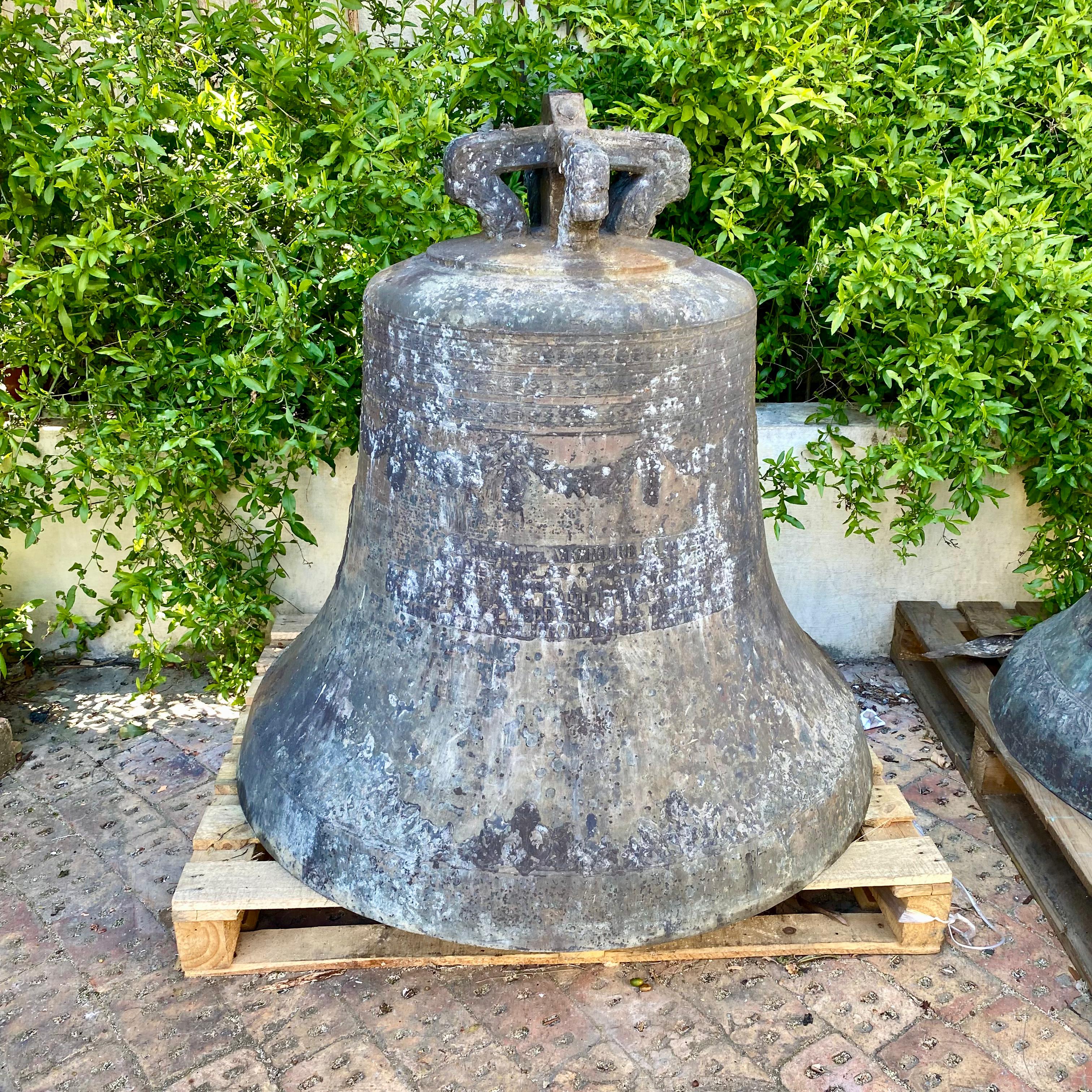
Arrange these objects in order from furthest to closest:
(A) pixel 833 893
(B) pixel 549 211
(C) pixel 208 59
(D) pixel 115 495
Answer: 1. (D) pixel 115 495
2. (C) pixel 208 59
3. (A) pixel 833 893
4. (B) pixel 549 211

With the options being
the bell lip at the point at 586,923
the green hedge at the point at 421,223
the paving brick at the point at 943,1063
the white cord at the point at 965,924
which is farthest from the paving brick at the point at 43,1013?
the white cord at the point at 965,924

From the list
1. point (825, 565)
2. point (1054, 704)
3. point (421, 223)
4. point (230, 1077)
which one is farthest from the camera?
point (825, 565)

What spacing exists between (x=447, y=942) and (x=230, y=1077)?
451 mm

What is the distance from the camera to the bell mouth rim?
181cm

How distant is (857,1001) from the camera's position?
2.10 meters

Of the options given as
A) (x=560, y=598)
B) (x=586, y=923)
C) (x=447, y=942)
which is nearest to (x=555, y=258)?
(x=560, y=598)

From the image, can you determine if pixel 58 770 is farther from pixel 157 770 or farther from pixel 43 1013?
pixel 43 1013

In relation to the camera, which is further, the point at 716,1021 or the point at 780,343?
the point at 780,343

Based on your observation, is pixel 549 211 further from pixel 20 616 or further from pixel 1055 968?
pixel 20 616

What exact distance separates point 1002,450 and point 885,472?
32 cm

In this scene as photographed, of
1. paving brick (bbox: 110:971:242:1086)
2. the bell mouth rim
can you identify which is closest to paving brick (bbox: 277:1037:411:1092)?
paving brick (bbox: 110:971:242:1086)

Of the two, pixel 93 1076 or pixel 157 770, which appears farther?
pixel 157 770

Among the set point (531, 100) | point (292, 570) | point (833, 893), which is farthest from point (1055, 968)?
point (531, 100)

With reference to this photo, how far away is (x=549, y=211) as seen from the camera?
1.95 metres
